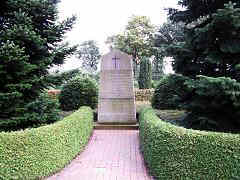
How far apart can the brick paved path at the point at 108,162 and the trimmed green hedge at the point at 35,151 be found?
24cm

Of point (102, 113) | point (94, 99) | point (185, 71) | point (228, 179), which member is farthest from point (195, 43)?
point (94, 99)

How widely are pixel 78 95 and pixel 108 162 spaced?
569cm

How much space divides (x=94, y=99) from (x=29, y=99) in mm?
4902

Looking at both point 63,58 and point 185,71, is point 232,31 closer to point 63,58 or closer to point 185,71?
point 185,71

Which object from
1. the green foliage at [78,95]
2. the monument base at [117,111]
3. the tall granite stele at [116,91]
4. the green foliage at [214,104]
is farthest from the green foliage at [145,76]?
the green foliage at [214,104]

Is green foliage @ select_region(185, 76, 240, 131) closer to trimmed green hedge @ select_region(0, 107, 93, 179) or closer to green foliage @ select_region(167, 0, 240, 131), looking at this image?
green foliage @ select_region(167, 0, 240, 131)

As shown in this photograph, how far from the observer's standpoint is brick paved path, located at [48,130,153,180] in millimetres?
4492

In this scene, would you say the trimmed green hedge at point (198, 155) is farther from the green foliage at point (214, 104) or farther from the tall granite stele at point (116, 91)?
the tall granite stele at point (116, 91)

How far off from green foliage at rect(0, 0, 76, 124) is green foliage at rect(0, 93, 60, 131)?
0.43ft

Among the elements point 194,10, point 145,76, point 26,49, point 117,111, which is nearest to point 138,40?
point 145,76

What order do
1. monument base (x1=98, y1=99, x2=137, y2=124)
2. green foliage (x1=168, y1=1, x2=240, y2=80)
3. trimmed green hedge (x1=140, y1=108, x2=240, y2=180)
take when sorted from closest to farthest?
trimmed green hedge (x1=140, y1=108, x2=240, y2=180) < green foliage (x1=168, y1=1, x2=240, y2=80) < monument base (x1=98, y1=99, x2=137, y2=124)

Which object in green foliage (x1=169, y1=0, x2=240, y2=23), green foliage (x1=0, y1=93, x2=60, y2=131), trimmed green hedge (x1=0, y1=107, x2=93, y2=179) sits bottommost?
trimmed green hedge (x1=0, y1=107, x2=93, y2=179)

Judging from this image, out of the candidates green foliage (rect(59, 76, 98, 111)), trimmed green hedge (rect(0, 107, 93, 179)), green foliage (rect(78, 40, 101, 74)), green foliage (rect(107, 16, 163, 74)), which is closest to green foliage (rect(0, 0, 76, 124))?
trimmed green hedge (rect(0, 107, 93, 179))

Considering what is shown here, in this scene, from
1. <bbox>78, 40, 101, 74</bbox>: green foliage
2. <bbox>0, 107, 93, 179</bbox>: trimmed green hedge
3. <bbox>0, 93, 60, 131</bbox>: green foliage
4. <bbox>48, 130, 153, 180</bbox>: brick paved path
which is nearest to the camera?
<bbox>0, 107, 93, 179</bbox>: trimmed green hedge
